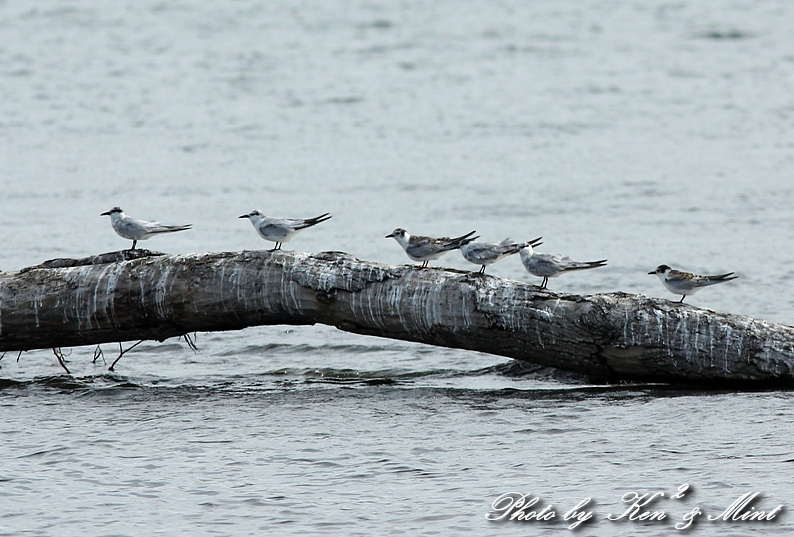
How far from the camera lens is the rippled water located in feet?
22.7

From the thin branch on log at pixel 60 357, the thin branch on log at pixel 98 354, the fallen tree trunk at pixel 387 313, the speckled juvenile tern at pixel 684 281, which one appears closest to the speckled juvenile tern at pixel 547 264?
the fallen tree trunk at pixel 387 313

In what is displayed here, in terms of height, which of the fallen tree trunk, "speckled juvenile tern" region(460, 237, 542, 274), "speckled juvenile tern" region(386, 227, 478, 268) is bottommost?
the fallen tree trunk

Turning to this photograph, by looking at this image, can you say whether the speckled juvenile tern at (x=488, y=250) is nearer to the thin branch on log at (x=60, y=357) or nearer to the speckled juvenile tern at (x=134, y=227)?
the speckled juvenile tern at (x=134, y=227)

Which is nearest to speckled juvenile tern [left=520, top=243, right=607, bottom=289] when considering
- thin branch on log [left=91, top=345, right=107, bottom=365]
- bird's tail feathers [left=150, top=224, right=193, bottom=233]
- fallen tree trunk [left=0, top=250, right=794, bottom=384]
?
fallen tree trunk [left=0, top=250, right=794, bottom=384]

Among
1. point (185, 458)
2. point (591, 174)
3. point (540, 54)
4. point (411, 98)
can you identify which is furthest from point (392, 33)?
point (185, 458)

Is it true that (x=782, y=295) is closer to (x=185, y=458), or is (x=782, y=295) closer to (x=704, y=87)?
(x=185, y=458)

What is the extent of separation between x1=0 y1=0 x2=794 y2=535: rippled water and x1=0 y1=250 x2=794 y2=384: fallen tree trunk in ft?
1.10

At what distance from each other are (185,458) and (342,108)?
18.9 meters

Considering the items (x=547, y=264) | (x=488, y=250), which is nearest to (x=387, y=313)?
(x=488, y=250)

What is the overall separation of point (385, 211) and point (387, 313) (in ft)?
27.0

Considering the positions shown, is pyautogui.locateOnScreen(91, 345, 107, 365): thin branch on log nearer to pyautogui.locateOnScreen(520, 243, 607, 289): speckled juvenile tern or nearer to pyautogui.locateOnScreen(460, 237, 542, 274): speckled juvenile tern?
pyautogui.locateOnScreen(460, 237, 542, 274): speckled juvenile tern

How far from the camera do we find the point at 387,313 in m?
9.04

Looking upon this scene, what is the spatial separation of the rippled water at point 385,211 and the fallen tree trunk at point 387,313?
0.34m

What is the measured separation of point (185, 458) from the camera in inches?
293
